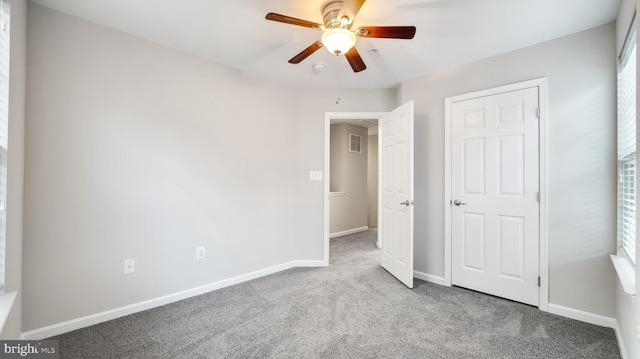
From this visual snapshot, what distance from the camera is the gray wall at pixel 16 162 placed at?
151 centimetres

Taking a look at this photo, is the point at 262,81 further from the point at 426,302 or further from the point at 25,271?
the point at 426,302

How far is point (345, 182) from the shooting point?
18.6ft

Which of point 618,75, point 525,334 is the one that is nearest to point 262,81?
point 618,75

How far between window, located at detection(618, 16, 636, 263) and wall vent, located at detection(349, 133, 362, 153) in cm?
409

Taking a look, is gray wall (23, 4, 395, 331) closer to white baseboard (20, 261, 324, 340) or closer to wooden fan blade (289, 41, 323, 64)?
white baseboard (20, 261, 324, 340)

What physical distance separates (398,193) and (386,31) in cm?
183

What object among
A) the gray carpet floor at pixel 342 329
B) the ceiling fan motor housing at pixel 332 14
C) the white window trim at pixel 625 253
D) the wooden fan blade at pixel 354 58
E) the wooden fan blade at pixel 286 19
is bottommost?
the gray carpet floor at pixel 342 329

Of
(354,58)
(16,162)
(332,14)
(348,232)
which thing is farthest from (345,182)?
(16,162)

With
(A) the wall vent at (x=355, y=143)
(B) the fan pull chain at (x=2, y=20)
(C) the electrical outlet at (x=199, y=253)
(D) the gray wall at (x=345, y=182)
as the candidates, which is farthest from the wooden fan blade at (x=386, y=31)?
(A) the wall vent at (x=355, y=143)

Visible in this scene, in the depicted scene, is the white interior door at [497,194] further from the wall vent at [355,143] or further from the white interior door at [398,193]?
the wall vent at [355,143]

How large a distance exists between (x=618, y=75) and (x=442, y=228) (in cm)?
184

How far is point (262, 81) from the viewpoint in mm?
3195

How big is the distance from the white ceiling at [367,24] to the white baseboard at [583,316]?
Result: 2254mm

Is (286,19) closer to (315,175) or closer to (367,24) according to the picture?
(367,24)
